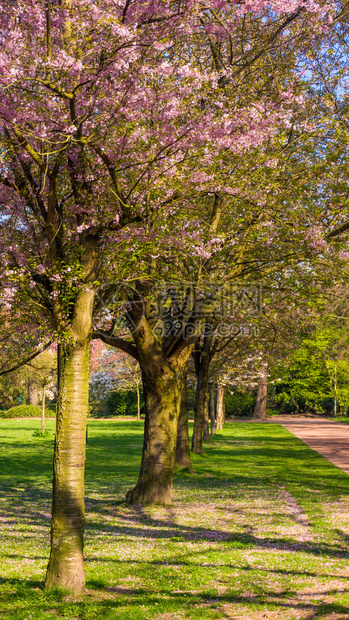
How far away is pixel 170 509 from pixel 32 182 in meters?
8.03

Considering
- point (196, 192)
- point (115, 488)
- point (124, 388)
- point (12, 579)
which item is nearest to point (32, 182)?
point (196, 192)

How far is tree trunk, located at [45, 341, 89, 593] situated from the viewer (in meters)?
6.43

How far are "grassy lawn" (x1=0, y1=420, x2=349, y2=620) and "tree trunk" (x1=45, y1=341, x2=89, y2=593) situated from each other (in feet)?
0.88

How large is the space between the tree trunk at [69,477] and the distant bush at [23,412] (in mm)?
51911

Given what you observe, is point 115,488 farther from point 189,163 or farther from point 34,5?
point 34,5

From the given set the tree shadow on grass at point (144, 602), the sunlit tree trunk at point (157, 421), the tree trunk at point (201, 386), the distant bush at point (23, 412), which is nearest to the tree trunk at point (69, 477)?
the tree shadow on grass at point (144, 602)

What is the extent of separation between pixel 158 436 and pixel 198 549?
400cm

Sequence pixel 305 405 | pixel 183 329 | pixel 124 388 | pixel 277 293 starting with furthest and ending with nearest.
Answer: pixel 305 405
pixel 124 388
pixel 277 293
pixel 183 329

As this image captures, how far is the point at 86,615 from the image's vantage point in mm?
5840

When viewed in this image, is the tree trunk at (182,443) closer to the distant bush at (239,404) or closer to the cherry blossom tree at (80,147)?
the cherry blossom tree at (80,147)

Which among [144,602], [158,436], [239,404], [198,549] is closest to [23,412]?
[239,404]

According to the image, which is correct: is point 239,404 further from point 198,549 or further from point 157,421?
point 198,549

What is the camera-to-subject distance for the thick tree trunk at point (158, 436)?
1244cm

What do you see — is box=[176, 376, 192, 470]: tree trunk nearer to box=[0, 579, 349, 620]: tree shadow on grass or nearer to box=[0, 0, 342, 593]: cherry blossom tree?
box=[0, 0, 342, 593]: cherry blossom tree
